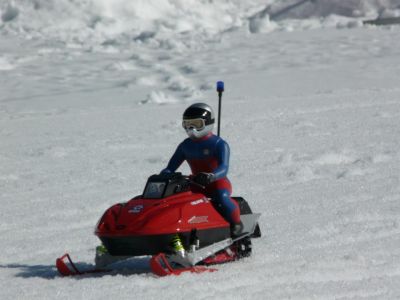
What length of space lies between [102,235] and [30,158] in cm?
748

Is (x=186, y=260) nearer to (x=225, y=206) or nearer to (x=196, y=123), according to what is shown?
(x=225, y=206)

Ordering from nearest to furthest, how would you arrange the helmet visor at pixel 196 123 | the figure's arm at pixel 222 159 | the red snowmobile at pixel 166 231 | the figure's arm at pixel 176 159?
the red snowmobile at pixel 166 231 → the figure's arm at pixel 222 159 → the helmet visor at pixel 196 123 → the figure's arm at pixel 176 159

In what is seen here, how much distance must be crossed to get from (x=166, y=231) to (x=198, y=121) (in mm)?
953

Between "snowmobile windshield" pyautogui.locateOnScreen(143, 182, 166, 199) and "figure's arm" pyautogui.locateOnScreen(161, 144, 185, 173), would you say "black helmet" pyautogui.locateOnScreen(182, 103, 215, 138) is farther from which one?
"snowmobile windshield" pyautogui.locateOnScreen(143, 182, 166, 199)

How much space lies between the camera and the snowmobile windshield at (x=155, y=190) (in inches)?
223

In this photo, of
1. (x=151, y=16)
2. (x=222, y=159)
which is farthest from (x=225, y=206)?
(x=151, y=16)

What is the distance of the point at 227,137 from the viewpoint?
13.6 meters

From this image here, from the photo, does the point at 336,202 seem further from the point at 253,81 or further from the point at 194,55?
the point at 194,55

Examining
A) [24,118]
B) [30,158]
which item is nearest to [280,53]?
[24,118]

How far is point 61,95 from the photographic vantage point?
2131cm

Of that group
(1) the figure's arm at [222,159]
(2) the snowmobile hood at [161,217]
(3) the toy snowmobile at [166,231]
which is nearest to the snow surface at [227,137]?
(3) the toy snowmobile at [166,231]

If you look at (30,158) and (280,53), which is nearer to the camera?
(30,158)

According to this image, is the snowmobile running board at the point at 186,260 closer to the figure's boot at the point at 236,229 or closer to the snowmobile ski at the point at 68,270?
the figure's boot at the point at 236,229

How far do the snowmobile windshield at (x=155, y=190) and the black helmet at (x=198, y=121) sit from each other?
508mm
